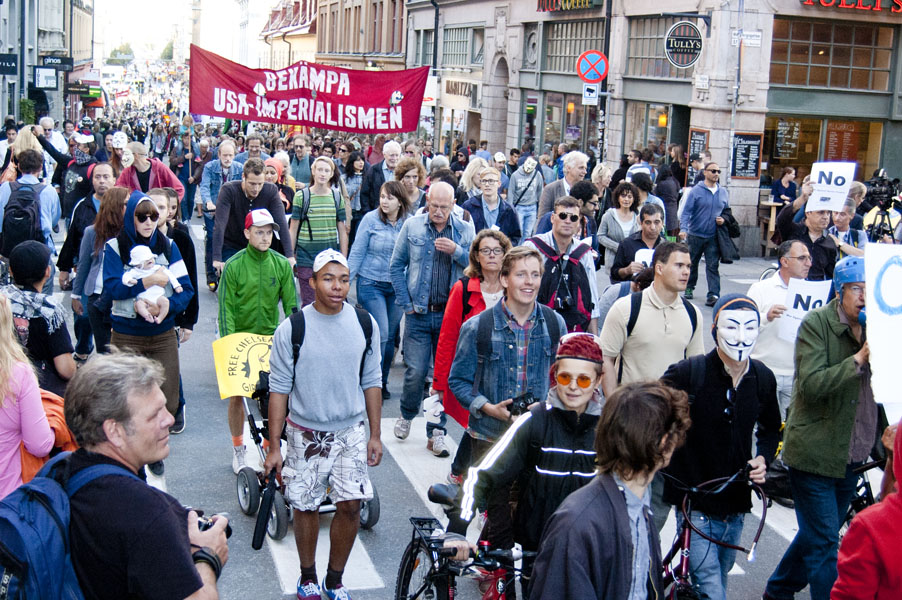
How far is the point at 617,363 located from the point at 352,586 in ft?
6.21

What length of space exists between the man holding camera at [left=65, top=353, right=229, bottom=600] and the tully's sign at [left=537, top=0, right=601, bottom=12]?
24599mm

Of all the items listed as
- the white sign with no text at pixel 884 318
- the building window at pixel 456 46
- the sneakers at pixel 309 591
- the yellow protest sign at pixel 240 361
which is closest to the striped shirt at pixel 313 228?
the yellow protest sign at pixel 240 361

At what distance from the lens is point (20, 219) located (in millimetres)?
10109

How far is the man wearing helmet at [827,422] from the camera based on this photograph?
5.04 m

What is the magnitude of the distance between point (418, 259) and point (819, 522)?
13.3ft

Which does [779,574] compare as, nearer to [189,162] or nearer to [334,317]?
[334,317]

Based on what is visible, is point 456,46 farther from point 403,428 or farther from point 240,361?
point 240,361

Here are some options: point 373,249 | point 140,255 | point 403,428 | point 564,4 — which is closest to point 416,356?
point 403,428

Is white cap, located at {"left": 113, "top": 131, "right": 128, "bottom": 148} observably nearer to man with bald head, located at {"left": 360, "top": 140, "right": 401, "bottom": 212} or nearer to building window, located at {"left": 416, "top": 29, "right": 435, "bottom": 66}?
man with bald head, located at {"left": 360, "top": 140, "right": 401, "bottom": 212}

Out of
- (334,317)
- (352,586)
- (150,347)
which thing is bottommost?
(352,586)

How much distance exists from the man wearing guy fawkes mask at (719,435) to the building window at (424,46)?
3881 cm

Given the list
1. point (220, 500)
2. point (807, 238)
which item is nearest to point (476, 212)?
point (807, 238)

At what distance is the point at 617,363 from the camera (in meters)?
6.07

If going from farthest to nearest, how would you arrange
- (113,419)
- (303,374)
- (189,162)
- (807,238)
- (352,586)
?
(189,162), (807,238), (352,586), (303,374), (113,419)
